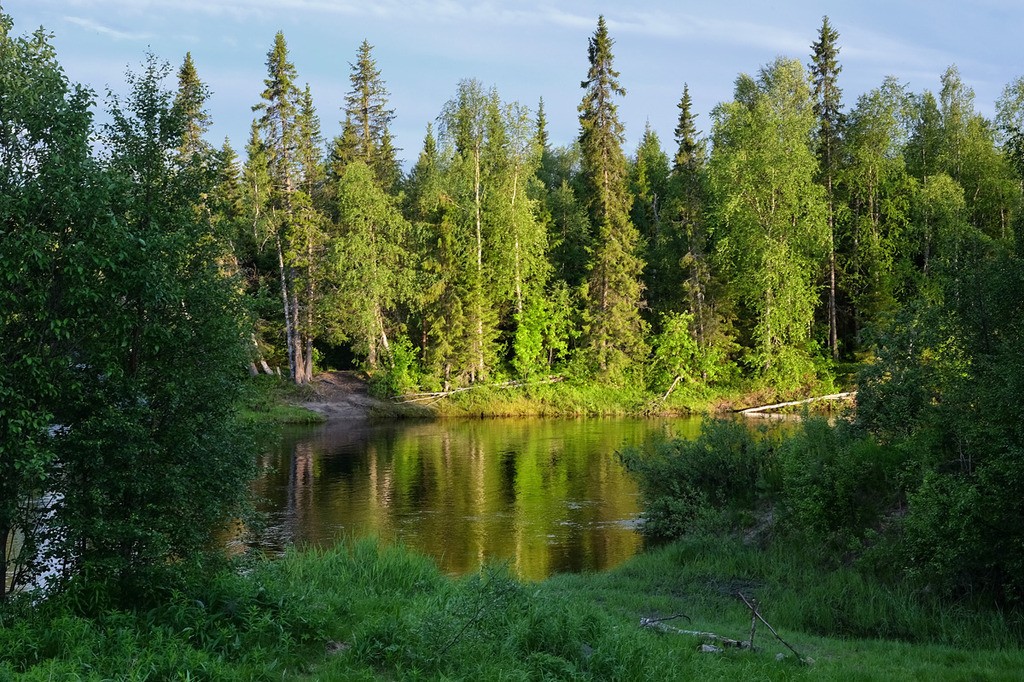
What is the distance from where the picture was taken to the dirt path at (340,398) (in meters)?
41.8

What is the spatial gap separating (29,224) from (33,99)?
131 cm

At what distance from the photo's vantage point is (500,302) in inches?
1935

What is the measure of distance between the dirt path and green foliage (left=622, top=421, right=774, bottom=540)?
85.4 ft

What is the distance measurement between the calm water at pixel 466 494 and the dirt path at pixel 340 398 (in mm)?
4583

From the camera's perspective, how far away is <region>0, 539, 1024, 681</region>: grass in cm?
730

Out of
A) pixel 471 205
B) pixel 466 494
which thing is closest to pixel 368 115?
pixel 471 205

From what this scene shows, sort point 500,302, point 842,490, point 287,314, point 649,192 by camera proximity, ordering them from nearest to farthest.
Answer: point 842,490, point 287,314, point 500,302, point 649,192

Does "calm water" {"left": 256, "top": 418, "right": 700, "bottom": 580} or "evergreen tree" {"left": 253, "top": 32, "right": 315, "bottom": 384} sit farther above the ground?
"evergreen tree" {"left": 253, "top": 32, "right": 315, "bottom": 384}

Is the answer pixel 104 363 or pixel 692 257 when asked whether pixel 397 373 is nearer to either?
pixel 692 257

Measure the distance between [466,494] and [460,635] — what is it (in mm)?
14776

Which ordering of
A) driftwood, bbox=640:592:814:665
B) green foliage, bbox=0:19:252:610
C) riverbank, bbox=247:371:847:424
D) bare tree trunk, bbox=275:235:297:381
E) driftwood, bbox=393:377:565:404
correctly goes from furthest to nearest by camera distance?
driftwood, bbox=393:377:565:404, bare tree trunk, bbox=275:235:297:381, riverbank, bbox=247:371:847:424, driftwood, bbox=640:592:814:665, green foliage, bbox=0:19:252:610

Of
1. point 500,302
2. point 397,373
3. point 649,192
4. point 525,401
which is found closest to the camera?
point 525,401

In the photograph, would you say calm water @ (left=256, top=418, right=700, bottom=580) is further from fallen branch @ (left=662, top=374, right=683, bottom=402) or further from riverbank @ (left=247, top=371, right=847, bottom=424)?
fallen branch @ (left=662, top=374, right=683, bottom=402)

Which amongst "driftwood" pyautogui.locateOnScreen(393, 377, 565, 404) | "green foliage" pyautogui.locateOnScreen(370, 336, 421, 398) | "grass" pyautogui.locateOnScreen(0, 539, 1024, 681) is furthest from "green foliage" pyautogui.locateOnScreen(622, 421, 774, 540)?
"green foliage" pyautogui.locateOnScreen(370, 336, 421, 398)
